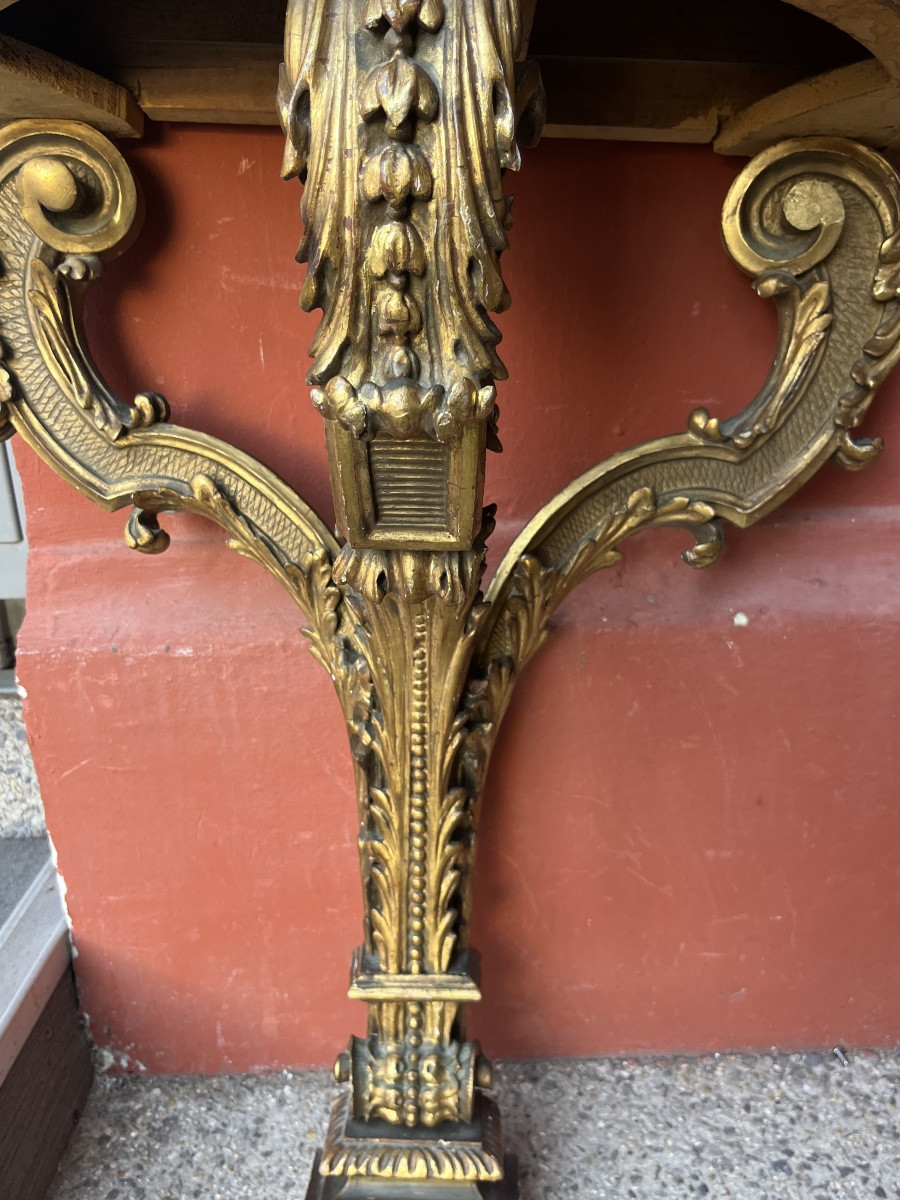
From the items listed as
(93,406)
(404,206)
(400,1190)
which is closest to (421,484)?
(404,206)

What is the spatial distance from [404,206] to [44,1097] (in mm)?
661

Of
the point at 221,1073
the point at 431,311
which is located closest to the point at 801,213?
the point at 431,311

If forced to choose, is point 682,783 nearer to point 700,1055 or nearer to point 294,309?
point 700,1055

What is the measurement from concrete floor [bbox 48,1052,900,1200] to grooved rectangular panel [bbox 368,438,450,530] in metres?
0.51

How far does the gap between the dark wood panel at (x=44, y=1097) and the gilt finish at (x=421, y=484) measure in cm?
20

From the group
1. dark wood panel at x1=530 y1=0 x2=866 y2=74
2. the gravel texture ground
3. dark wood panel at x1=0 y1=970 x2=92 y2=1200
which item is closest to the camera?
dark wood panel at x1=530 y1=0 x2=866 y2=74

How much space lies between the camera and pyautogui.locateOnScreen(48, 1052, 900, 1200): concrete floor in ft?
2.17

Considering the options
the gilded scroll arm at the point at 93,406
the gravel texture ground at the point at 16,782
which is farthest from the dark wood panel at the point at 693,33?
the gravel texture ground at the point at 16,782

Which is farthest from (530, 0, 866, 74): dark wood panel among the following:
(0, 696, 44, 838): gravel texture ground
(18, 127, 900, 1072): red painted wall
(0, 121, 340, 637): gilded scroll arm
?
(0, 696, 44, 838): gravel texture ground

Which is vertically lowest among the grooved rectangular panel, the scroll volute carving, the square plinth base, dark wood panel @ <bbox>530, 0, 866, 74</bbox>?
the square plinth base

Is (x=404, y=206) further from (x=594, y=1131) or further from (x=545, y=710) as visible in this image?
(x=594, y=1131)

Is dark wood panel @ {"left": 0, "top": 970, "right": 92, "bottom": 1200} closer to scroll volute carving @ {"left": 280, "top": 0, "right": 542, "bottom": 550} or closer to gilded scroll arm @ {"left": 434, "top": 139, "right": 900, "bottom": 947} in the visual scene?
gilded scroll arm @ {"left": 434, "top": 139, "right": 900, "bottom": 947}

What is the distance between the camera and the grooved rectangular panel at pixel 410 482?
1.40 ft

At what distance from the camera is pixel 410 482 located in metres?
0.44
